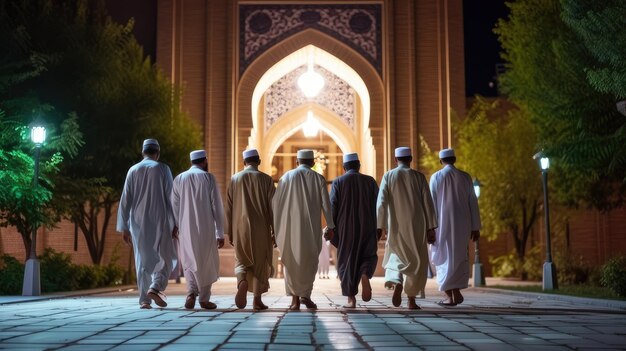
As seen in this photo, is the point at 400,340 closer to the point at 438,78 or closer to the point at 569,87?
the point at 569,87

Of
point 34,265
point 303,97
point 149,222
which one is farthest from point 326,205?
point 303,97

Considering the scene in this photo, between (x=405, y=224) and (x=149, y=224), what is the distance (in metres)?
2.65

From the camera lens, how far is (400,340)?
17.8 ft

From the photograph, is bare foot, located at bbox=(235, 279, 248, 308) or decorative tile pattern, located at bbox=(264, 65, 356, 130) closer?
bare foot, located at bbox=(235, 279, 248, 308)

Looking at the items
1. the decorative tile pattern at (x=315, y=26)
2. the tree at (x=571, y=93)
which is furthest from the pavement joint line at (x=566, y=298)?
the decorative tile pattern at (x=315, y=26)

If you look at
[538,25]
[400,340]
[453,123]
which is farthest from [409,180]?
[453,123]

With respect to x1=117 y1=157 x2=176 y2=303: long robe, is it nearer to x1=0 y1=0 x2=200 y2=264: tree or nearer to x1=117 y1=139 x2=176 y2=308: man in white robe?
x1=117 y1=139 x2=176 y2=308: man in white robe

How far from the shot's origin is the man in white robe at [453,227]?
927 centimetres

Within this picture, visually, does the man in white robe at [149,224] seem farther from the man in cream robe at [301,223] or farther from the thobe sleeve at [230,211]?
the man in cream robe at [301,223]

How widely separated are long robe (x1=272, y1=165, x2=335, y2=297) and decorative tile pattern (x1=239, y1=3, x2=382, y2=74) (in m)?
15.9

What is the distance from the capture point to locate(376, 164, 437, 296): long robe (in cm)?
889

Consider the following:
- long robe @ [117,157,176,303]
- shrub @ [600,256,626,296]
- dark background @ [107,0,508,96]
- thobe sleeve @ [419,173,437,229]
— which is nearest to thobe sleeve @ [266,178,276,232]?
long robe @ [117,157,176,303]

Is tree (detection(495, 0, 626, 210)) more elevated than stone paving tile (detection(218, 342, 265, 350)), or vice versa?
tree (detection(495, 0, 626, 210))

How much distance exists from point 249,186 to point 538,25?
911 cm
